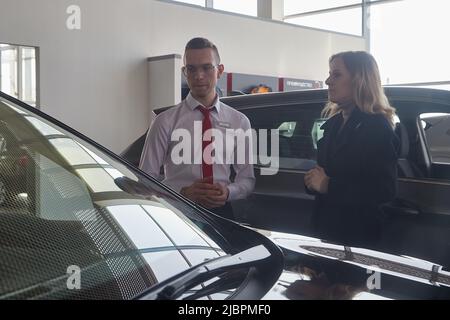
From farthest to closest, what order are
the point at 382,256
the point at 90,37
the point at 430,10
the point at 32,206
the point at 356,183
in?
the point at 430,10 → the point at 90,37 → the point at 356,183 → the point at 382,256 → the point at 32,206

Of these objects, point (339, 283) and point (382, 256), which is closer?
point (339, 283)

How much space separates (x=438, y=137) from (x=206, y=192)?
1.65 m

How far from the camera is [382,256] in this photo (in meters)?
1.61

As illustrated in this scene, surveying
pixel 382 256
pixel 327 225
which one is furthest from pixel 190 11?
pixel 382 256

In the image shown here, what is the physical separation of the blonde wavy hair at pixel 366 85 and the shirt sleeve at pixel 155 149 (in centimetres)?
81

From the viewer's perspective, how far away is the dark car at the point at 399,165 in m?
2.49

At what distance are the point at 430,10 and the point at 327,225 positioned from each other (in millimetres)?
11360

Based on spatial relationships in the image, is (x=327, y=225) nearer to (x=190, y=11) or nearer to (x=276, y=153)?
(x=276, y=153)

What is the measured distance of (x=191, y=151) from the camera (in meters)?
2.27

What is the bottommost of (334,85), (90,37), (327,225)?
(327,225)

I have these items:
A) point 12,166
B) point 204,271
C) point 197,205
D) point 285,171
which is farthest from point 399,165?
point 12,166

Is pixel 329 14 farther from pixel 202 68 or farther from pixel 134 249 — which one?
pixel 134 249

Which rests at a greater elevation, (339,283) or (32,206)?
(32,206)

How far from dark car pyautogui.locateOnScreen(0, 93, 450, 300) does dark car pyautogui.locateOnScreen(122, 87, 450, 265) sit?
0.92 m
